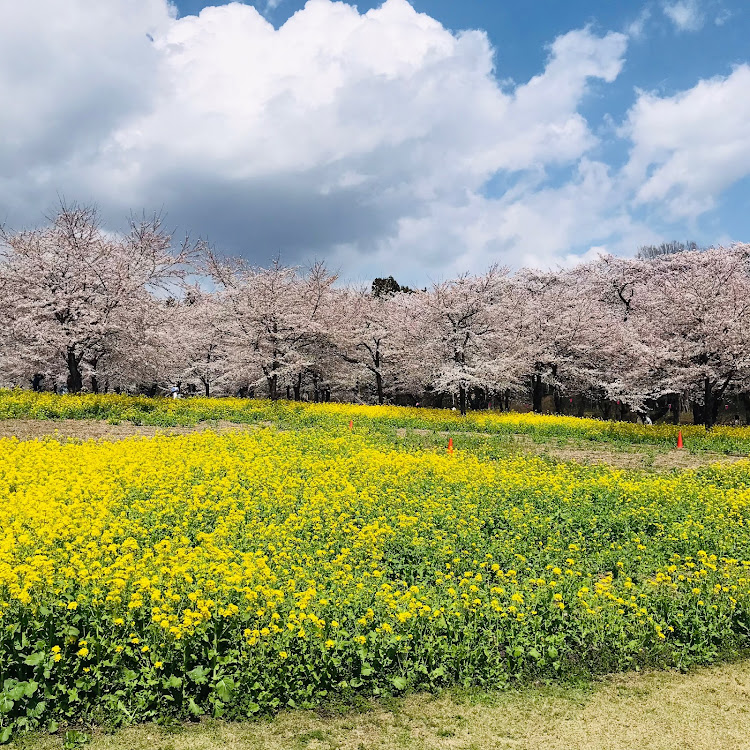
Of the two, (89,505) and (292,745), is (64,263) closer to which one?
(89,505)

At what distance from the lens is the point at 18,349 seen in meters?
29.6

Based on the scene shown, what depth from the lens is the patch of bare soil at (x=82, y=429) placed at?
17.0 metres

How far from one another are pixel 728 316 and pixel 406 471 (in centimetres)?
2156

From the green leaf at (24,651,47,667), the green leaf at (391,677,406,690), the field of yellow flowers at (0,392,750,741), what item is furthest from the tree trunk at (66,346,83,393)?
the green leaf at (391,677,406,690)

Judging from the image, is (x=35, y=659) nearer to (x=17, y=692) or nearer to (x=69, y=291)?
(x=17, y=692)

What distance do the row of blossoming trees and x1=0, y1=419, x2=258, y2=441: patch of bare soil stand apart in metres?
6.84

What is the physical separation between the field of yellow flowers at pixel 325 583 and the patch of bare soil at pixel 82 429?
5197mm

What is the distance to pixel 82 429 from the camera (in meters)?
18.3

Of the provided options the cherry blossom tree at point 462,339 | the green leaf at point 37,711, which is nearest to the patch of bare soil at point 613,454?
the cherry blossom tree at point 462,339

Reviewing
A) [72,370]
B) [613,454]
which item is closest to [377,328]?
[72,370]

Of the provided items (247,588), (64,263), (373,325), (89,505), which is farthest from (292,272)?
(247,588)

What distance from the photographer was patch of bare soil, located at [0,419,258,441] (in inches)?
671

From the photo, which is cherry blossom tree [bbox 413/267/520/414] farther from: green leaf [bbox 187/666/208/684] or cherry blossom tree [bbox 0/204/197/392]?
green leaf [bbox 187/666/208/684]

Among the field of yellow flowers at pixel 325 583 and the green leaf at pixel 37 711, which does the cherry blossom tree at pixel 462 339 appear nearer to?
the field of yellow flowers at pixel 325 583
